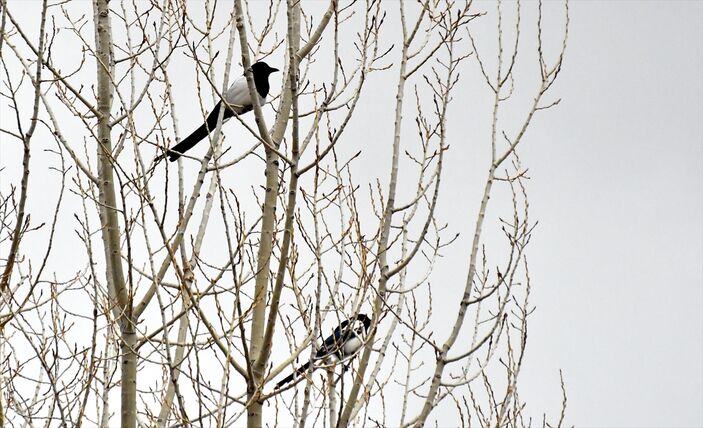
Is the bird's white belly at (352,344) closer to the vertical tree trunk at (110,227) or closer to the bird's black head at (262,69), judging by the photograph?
the vertical tree trunk at (110,227)

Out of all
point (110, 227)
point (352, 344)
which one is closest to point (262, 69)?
point (352, 344)

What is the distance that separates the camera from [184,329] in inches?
237

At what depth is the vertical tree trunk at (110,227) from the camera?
16.9ft

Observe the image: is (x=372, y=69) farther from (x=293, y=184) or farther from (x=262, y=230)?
(x=293, y=184)

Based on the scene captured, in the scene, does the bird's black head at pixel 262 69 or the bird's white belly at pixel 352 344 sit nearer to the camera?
the bird's white belly at pixel 352 344

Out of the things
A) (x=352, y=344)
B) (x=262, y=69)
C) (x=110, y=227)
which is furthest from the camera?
(x=352, y=344)

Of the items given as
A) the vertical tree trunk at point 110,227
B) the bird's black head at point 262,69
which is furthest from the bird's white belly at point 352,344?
the bird's black head at point 262,69

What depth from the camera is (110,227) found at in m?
5.37

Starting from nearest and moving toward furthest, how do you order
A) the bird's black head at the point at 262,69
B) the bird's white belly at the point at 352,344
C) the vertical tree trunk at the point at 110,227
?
1. the bird's white belly at the point at 352,344
2. the vertical tree trunk at the point at 110,227
3. the bird's black head at the point at 262,69

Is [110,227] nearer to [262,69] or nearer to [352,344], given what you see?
[262,69]

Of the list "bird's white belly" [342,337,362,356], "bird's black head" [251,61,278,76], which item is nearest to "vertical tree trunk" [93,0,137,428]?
"bird's white belly" [342,337,362,356]

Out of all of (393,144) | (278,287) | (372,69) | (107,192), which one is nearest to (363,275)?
(278,287)

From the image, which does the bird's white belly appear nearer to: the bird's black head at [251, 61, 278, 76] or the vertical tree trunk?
the vertical tree trunk

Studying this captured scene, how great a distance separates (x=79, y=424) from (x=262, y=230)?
1.49 metres
